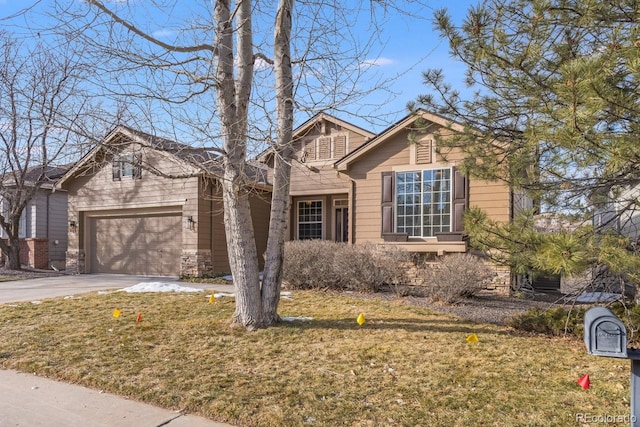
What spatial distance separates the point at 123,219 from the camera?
16609 mm

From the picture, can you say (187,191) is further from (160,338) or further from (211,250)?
(160,338)

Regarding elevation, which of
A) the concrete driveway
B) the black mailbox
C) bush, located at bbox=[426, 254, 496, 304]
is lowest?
the concrete driveway

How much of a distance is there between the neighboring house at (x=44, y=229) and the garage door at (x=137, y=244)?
3.72 metres

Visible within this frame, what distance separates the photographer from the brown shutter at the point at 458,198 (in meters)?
11.7

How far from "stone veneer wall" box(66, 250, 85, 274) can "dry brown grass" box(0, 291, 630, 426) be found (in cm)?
987

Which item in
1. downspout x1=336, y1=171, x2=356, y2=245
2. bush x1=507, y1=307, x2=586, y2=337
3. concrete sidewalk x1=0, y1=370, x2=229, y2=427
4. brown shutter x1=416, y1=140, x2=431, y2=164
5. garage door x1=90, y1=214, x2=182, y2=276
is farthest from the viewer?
garage door x1=90, y1=214, x2=182, y2=276

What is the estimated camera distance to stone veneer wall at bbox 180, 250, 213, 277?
14.4 metres

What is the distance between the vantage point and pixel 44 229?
20031 millimetres

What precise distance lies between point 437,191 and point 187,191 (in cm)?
795

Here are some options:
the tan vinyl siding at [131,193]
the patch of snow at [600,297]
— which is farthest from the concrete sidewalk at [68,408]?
the tan vinyl siding at [131,193]

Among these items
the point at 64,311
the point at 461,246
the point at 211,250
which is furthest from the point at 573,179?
the point at 211,250

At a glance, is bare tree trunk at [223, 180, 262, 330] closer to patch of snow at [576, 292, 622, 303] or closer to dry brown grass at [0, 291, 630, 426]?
dry brown grass at [0, 291, 630, 426]

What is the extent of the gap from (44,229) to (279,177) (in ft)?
58.1

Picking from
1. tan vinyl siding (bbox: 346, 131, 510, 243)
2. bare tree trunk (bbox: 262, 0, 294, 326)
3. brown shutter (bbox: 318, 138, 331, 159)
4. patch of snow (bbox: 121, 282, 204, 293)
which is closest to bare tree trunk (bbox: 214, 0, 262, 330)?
bare tree trunk (bbox: 262, 0, 294, 326)
